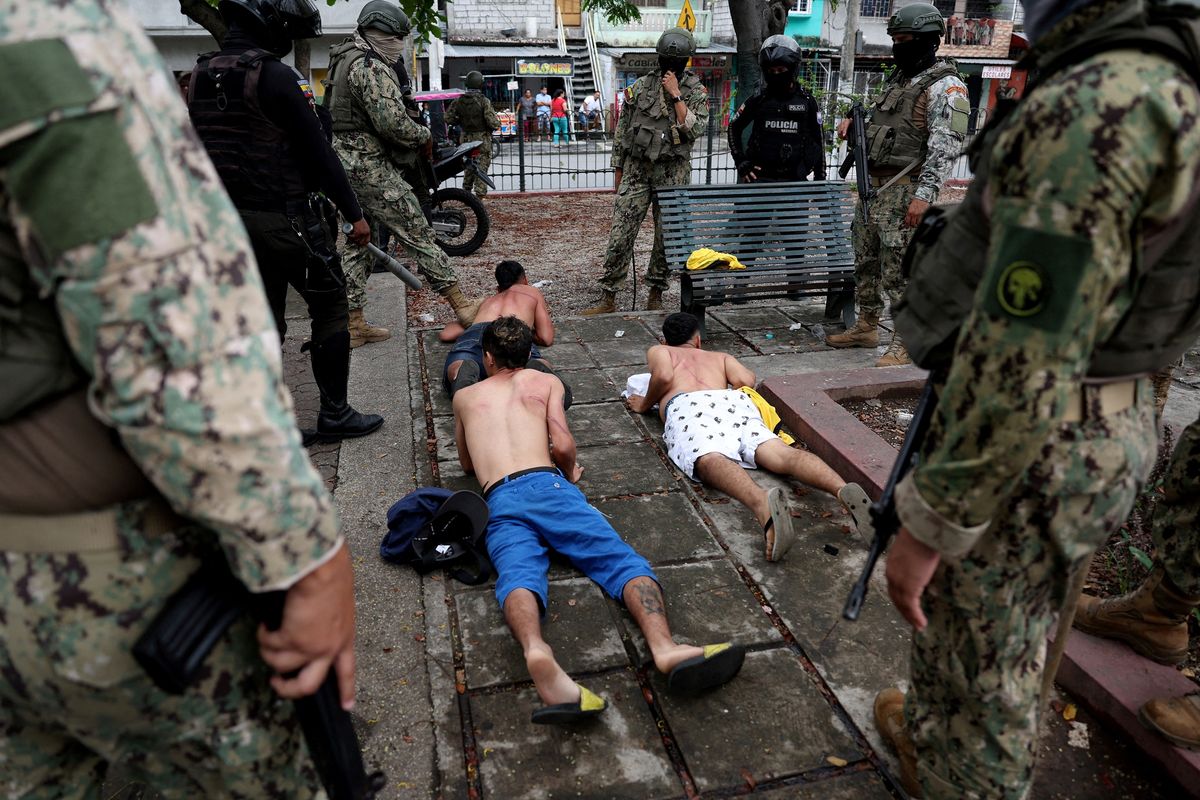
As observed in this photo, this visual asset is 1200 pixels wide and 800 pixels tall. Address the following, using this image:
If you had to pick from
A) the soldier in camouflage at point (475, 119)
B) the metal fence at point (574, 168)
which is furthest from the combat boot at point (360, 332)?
the metal fence at point (574, 168)

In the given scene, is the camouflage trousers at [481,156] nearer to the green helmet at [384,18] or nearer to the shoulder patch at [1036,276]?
the green helmet at [384,18]

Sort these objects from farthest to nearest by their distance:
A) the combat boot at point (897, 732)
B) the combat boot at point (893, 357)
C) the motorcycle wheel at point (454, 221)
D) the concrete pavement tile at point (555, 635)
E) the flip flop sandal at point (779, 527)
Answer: the motorcycle wheel at point (454, 221) → the combat boot at point (893, 357) → the flip flop sandal at point (779, 527) → the concrete pavement tile at point (555, 635) → the combat boot at point (897, 732)

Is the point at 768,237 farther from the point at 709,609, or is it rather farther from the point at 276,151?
the point at 709,609

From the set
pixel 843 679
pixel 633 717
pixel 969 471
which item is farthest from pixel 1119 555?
pixel 969 471

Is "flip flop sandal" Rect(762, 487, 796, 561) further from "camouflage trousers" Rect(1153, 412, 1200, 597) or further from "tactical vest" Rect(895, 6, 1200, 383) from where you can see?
"tactical vest" Rect(895, 6, 1200, 383)

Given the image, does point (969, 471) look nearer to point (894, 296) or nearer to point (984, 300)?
point (984, 300)

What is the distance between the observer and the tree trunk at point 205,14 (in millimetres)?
5502

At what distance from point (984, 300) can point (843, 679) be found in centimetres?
160

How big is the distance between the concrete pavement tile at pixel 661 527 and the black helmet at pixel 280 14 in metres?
2.49

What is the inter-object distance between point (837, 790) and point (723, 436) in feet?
6.10

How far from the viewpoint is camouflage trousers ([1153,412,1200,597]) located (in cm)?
221

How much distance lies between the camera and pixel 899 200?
17.0 feet

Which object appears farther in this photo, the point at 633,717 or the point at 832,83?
the point at 832,83

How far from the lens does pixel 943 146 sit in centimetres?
483
